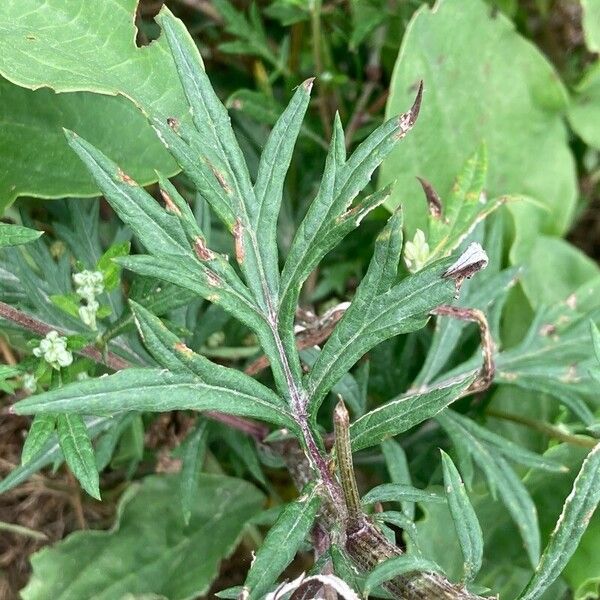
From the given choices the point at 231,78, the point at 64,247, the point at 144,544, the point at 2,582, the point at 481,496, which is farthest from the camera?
the point at 231,78

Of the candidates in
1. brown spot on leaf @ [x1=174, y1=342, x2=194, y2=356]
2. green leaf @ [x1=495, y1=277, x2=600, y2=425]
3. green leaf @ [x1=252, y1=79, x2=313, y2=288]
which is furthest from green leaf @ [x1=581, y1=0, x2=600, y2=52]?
brown spot on leaf @ [x1=174, y1=342, x2=194, y2=356]

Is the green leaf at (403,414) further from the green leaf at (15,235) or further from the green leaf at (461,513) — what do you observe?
the green leaf at (15,235)

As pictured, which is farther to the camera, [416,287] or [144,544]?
[144,544]

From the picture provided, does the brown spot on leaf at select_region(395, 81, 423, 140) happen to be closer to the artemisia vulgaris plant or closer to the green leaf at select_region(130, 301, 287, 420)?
the artemisia vulgaris plant

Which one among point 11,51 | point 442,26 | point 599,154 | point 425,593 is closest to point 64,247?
point 11,51

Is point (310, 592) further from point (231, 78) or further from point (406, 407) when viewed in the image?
point (231, 78)

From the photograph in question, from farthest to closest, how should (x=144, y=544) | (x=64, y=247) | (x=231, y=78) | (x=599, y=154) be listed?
(x=599, y=154) < (x=231, y=78) < (x=144, y=544) < (x=64, y=247)
